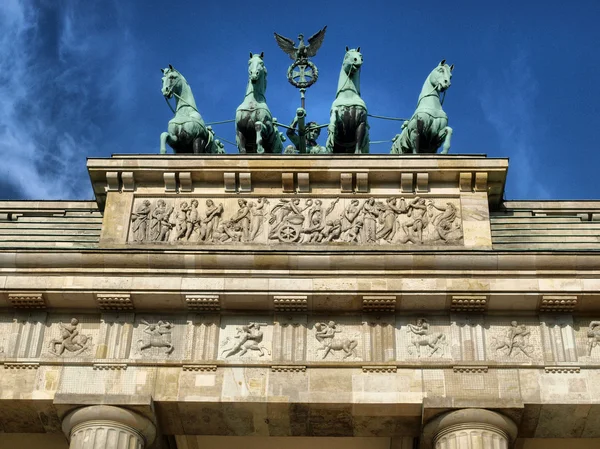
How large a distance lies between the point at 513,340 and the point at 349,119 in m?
6.26

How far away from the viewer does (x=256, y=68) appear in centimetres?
2600

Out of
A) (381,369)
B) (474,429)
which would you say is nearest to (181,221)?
(381,369)

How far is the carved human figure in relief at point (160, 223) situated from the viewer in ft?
75.6

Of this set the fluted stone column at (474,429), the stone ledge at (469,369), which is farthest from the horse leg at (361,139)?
the fluted stone column at (474,429)

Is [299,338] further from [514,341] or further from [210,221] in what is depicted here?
[514,341]

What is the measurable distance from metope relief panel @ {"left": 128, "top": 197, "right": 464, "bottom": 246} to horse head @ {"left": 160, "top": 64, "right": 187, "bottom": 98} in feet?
11.7

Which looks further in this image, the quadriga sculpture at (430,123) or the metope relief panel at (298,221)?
the quadriga sculpture at (430,123)

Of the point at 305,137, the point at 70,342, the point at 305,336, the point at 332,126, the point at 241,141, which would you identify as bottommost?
the point at 70,342

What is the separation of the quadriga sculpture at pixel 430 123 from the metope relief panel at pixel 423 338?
170 inches

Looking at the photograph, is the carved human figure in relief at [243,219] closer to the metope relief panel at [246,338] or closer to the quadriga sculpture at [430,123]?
the metope relief panel at [246,338]

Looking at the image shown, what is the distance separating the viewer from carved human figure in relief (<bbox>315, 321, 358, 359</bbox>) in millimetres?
21516

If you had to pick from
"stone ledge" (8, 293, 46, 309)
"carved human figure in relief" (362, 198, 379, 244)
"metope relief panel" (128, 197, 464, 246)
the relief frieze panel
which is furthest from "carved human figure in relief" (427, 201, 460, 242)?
"stone ledge" (8, 293, 46, 309)

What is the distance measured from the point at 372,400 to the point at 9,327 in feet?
21.3

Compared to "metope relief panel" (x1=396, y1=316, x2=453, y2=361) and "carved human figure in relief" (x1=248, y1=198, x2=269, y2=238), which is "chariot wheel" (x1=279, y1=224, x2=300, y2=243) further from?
"metope relief panel" (x1=396, y1=316, x2=453, y2=361)
